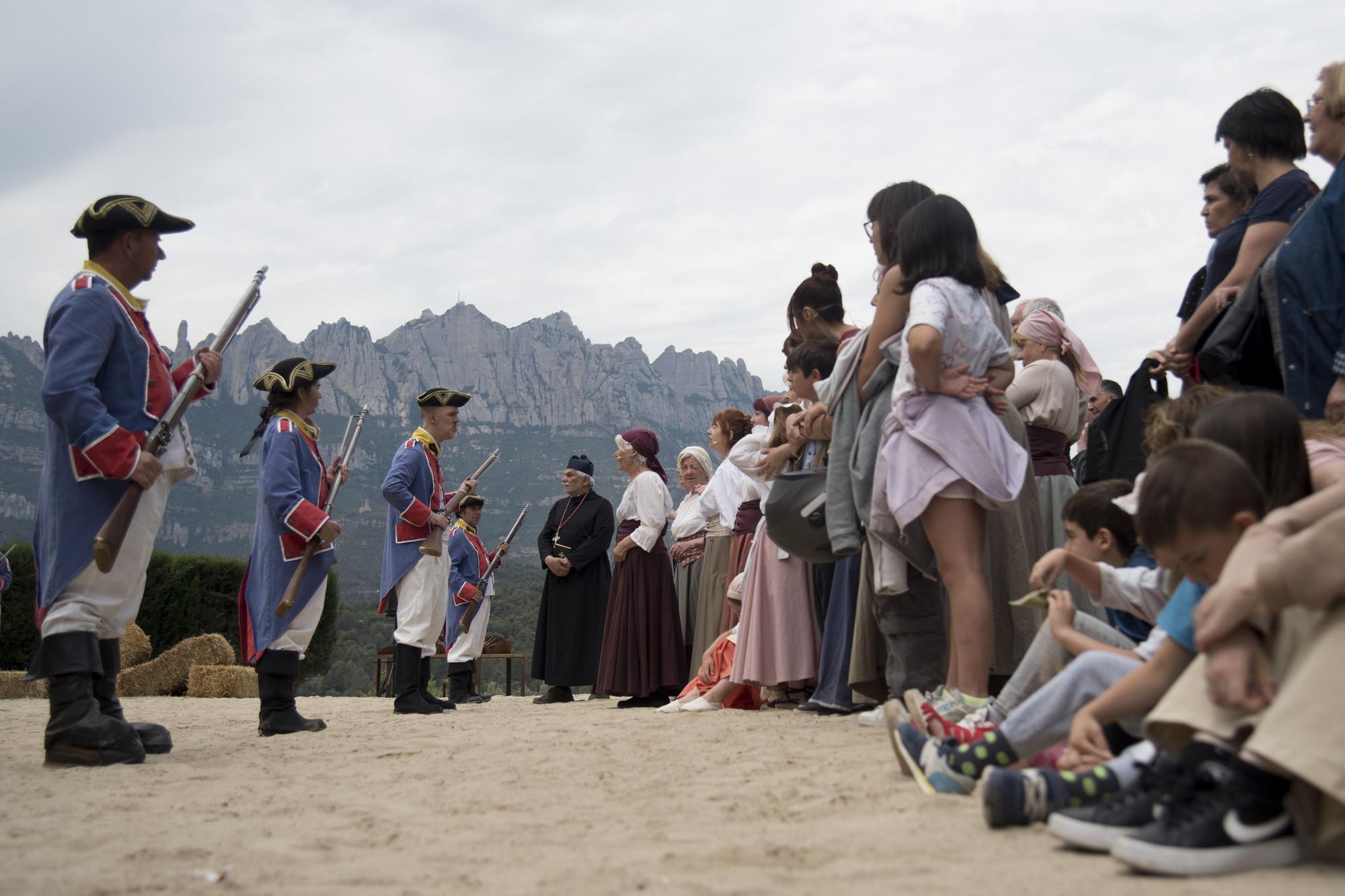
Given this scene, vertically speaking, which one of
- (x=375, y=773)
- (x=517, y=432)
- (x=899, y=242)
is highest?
(x=517, y=432)

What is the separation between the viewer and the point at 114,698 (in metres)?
5.07

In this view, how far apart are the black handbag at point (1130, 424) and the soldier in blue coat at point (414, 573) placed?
15.3ft

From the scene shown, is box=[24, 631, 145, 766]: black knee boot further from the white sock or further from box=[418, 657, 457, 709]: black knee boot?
box=[418, 657, 457, 709]: black knee boot

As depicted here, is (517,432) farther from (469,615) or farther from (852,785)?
(852,785)

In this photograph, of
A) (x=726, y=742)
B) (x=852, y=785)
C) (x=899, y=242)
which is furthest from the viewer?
(x=726, y=742)

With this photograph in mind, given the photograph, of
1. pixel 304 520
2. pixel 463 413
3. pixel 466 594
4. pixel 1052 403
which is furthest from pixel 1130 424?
pixel 463 413

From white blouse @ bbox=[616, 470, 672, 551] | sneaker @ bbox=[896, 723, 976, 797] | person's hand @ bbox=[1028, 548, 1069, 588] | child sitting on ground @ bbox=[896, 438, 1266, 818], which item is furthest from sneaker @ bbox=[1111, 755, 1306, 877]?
white blouse @ bbox=[616, 470, 672, 551]

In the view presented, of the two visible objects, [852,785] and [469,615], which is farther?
[469,615]

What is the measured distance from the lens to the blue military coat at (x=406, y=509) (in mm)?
7758

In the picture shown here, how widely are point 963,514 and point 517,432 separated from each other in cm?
8639

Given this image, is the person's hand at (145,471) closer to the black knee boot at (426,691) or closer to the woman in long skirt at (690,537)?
the black knee boot at (426,691)

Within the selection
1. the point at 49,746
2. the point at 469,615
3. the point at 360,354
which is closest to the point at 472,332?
the point at 360,354

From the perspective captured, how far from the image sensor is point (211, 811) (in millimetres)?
3354

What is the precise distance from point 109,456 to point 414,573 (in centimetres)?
342
